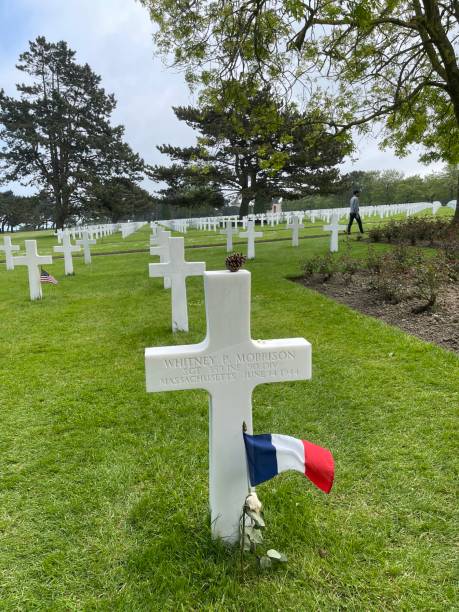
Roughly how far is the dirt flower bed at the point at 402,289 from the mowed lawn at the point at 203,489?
0.69m

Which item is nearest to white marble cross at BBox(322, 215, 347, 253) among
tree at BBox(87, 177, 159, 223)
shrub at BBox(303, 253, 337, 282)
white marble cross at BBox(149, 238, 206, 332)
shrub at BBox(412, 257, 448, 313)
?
shrub at BBox(303, 253, 337, 282)

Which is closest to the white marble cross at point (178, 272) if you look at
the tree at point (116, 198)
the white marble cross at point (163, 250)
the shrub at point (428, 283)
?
the white marble cross at point (163, 250)

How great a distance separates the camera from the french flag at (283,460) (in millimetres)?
1733

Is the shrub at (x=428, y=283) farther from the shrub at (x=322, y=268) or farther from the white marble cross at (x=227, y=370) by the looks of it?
the white marble cross at (x=227, y=370)

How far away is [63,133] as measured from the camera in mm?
32531

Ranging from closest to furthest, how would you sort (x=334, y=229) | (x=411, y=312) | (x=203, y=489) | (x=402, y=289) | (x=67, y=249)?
(x=203, y=489) → (x=411, y=312) → (x=402, y=289) → (x=67, y=249) → (x=334, y=229)

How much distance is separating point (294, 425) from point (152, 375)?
1.50m

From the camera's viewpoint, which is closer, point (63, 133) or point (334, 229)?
point (334, 229)

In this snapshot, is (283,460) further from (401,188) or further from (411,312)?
(401,188)

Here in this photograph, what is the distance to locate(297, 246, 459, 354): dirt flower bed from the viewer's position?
492cm

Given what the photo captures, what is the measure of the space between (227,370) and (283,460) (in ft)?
1.46

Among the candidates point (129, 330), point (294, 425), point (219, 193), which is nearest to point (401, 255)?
point (129, 330)

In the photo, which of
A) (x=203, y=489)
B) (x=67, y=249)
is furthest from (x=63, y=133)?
(x=203, y=489)

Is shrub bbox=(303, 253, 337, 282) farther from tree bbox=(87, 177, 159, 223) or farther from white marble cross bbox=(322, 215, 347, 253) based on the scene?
tree bbox=(87, 177, 159, 223)
